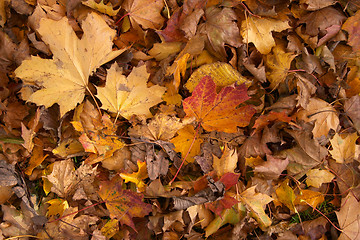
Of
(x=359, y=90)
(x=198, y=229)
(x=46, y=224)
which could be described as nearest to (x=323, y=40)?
(x=359, y=90)

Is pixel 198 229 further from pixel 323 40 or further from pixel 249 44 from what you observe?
pixel 323 40

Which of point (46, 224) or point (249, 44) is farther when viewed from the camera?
point (249, 44)

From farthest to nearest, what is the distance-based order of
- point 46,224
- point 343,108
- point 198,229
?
point 343,108 → point 198,229 → point 46,224

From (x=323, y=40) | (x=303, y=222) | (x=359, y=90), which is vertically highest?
(x=323, y=40)

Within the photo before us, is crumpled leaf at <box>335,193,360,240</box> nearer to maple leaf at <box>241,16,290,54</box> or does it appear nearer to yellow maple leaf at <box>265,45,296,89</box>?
yellow maple leaf at <box>265,45,296,89</box>

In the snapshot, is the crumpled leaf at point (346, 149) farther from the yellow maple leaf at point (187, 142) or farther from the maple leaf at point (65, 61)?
the maple leaf at point (65, 61)

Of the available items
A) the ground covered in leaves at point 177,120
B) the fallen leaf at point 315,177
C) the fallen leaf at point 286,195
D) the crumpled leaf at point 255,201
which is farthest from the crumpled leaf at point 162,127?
the fallen leaf at point 315,177

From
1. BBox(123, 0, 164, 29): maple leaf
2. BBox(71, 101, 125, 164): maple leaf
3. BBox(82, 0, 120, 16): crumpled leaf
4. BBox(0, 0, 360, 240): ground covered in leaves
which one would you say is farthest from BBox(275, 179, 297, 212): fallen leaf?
BBox(82, 0, 120, 16): crumpled leaf

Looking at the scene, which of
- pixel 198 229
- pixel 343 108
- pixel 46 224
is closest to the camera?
pixel 46 224
